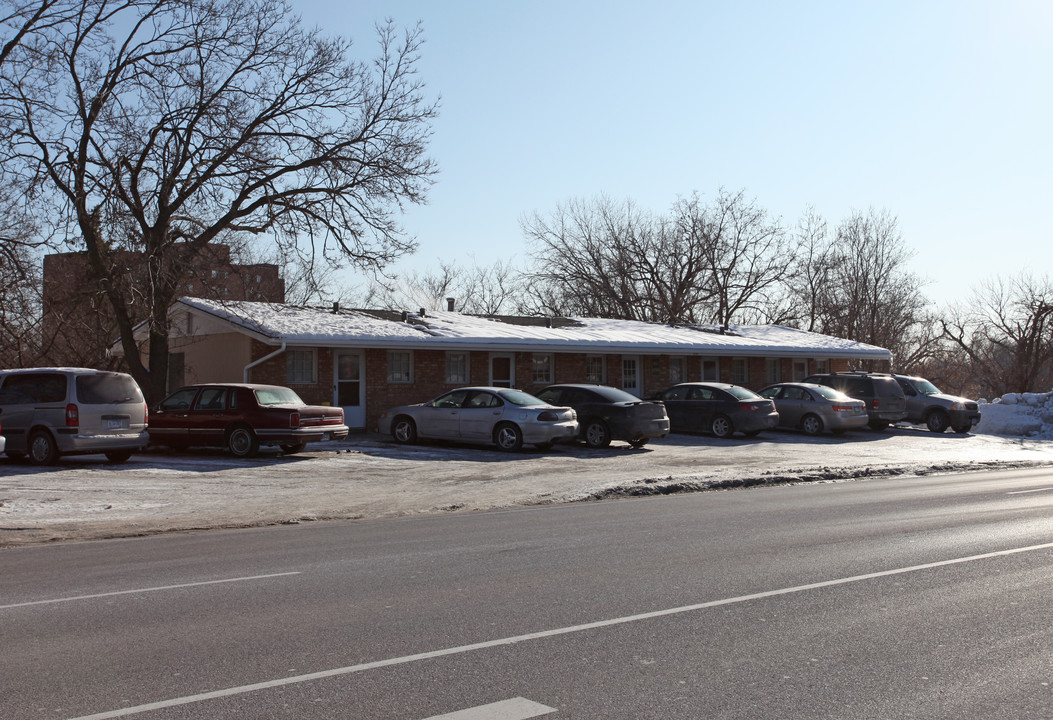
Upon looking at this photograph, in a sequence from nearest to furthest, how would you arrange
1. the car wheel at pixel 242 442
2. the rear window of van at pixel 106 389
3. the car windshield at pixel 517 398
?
the rear window of van at pixel 106 389 < the car wheel at pixel 242 442 < the car windshield at pixel 517 398

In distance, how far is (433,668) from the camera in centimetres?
526

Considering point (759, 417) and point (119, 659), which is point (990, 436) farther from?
point (119, 659)

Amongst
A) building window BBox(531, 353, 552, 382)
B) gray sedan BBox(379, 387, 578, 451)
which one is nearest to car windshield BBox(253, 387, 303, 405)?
gray sedan BBox(379, 387, 578, 451)

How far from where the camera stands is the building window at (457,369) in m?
27.2

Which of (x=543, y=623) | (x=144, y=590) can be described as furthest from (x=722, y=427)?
(x=543, y=623)

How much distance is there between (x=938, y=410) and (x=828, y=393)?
4.62 m

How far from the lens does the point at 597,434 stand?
22.5 metres

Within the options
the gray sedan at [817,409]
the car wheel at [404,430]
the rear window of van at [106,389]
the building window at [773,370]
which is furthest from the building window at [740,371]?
the rear window of van at [106,389]

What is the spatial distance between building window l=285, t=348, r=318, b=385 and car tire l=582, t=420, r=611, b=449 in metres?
7.32

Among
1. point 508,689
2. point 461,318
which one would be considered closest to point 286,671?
point 508,689

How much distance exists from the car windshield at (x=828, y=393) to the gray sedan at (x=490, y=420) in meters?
9.03

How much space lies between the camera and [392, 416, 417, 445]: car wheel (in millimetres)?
22312

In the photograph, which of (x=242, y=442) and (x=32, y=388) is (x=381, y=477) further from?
(x=32, y=388)

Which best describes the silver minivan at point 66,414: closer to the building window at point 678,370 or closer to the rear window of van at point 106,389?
the rear window of van at point 106,389
